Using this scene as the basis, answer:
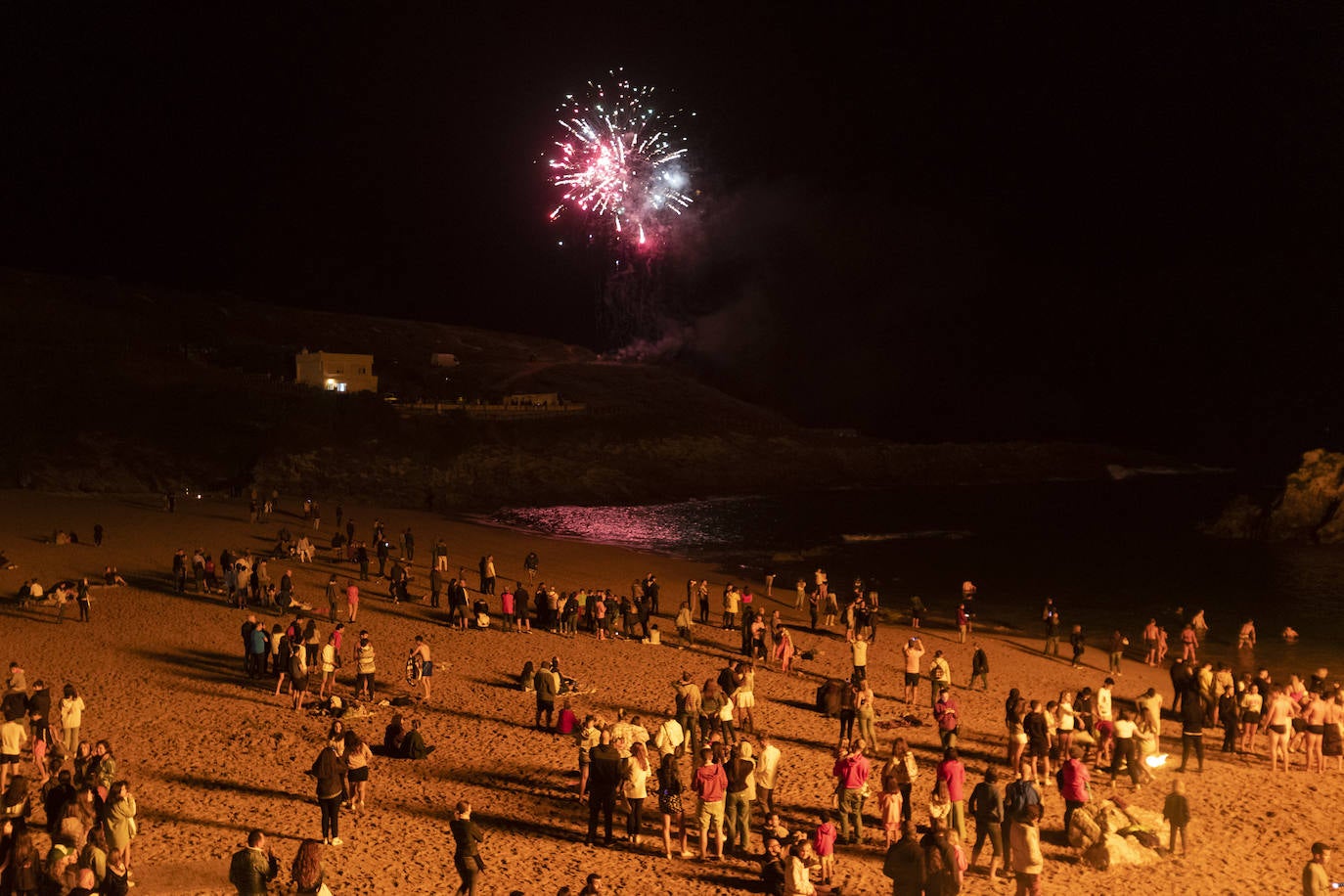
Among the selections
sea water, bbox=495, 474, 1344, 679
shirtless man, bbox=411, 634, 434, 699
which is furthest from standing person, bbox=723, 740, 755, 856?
sea water, bbox=495, 474, 1344, 679

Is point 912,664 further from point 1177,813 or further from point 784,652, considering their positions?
point 1177,813

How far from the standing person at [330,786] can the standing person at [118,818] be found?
72.1 inches

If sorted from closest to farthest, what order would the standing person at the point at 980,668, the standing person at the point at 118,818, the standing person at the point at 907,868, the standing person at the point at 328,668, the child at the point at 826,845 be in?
the standing person at the point at 907,868 → the standing person at the point at 118,818 → the child at the point at 826,845 → the standing person at the point at 328,668 → the standing person at the point at 980,668

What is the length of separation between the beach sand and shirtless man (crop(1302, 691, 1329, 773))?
1.34ft

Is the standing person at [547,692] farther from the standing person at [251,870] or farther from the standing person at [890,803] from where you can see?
the standing person at [251,870]

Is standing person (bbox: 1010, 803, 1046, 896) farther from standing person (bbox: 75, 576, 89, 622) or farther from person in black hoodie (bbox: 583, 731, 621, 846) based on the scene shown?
standing person (bbox: 75, 576, 89, 622)

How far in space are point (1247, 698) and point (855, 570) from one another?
27.9 m

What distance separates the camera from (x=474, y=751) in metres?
15.8

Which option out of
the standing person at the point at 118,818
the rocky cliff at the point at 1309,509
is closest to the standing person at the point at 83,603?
the standing person at the point at 118,818

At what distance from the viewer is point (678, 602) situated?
31.8 m

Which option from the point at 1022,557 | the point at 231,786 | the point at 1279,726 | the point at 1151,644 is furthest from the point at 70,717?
the point at 1022,557

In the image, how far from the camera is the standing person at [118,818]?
1027cm

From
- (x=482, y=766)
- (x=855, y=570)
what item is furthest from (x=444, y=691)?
(x=855, y=570)

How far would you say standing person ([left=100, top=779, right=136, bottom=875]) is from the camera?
10.3m
